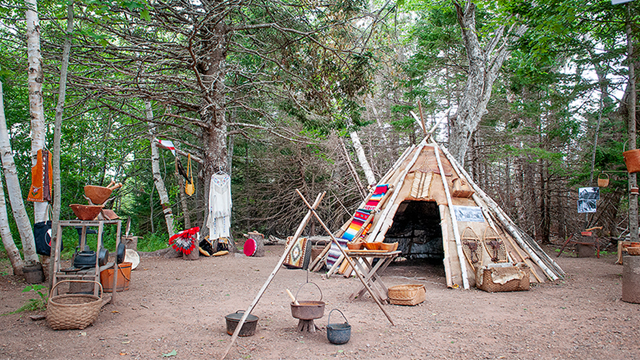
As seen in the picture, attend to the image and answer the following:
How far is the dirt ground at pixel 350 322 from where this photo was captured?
355cm

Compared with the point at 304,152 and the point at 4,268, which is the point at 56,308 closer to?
the point at 4,268

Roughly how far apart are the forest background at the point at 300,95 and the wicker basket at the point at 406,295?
4.40 meters

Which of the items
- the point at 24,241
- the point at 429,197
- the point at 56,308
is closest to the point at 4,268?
the point at 24,241

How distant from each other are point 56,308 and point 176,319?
120cm

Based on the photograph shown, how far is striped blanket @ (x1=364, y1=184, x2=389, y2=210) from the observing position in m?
7.96

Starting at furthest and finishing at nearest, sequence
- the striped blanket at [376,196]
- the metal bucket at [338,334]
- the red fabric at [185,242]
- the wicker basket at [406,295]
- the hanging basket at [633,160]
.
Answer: the red fabric at [185,242]
the striped blanket at [376,196]
the hanging basket at [633,160]
the wicker basket at [406,295]
the metal bucket at [338,334]

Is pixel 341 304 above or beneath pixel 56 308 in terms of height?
beneath

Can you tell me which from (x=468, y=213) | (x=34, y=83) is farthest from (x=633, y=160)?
(x=34, y=83)

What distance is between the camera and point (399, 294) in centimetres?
540

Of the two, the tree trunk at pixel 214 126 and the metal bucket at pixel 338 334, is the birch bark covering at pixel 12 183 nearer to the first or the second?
the tree trunk at pixel 214 126

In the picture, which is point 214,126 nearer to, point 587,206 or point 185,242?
point 185,242

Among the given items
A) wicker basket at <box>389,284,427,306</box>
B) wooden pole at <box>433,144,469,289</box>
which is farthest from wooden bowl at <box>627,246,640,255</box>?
wicker basket at <box>389,284,427,306</box>

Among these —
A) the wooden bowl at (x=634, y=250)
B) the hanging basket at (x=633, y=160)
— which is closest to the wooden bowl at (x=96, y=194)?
the wooden bowl at (x=634, y=250)

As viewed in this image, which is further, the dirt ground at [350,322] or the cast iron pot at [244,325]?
the cast iron pot at [244,325]
